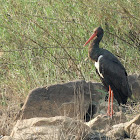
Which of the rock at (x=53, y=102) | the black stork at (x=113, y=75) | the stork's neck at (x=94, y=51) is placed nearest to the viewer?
the rock at (x=53, y=102)

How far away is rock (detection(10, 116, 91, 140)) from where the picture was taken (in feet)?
12.9

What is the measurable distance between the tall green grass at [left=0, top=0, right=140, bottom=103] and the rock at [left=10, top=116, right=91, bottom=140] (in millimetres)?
2112

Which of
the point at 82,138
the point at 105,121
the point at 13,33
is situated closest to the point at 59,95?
the point at 105,121

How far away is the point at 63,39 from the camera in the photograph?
701 cm

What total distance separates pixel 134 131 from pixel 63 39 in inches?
126

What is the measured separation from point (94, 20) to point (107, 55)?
4.84 feet

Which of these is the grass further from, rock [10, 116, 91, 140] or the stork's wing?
rock [10, 116, 91, 140]

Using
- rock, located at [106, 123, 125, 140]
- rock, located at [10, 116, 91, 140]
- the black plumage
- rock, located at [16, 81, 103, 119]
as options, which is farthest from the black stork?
rock, located at [10, 116, 91, 140]

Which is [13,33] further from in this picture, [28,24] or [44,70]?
[44,70]

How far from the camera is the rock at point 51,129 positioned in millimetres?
3920

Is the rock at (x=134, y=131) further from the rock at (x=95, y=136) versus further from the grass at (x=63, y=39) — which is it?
the grass at (x=63, y=39)

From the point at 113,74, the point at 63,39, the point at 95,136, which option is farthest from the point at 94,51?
the point at 95,136

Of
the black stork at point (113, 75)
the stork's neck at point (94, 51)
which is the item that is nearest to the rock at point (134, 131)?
the black stork at point (113, 75)

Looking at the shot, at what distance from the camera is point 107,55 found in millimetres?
5777
